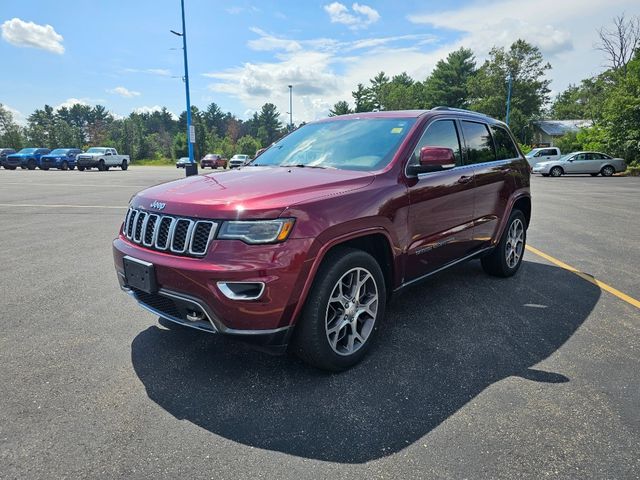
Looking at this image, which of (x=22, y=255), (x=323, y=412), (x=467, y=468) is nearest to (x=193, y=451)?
(x=323, y=412)

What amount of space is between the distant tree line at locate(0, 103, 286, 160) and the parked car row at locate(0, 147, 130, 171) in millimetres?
31072

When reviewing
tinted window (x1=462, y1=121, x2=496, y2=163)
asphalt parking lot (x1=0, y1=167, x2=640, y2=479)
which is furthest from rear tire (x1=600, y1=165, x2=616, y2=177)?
tinted window (x1=462, y1=121, x2=496, y2=163)

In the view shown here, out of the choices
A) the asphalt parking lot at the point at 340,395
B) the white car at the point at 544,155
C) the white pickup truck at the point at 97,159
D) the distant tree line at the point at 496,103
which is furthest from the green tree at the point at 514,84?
the asphalt parking lot at the point at 340,395

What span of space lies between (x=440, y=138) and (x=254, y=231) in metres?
2.29

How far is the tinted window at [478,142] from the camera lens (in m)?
4.52

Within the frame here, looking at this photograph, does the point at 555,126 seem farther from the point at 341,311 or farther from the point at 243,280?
the point at 243,280

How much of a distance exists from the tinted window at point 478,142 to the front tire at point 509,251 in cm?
90

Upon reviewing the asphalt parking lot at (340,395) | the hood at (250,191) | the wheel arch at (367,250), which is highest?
the hood at (250,191)

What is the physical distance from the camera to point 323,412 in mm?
2613

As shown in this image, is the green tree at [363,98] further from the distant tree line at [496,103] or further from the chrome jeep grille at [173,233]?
the chrome jeep grille at [173,233]

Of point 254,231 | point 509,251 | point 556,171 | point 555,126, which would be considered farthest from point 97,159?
point 555,126

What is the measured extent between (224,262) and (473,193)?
286 cm

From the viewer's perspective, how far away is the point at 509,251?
17.5 ft

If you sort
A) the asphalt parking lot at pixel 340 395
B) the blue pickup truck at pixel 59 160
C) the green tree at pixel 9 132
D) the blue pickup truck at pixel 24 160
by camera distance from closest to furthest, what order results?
1. the asphalt parking lot at pixel 340 395
2. the blue pickup truck at pixel 59 160
3. the blue pickup truck at pixel 24 160
4. the green tree at pixel 9 132
